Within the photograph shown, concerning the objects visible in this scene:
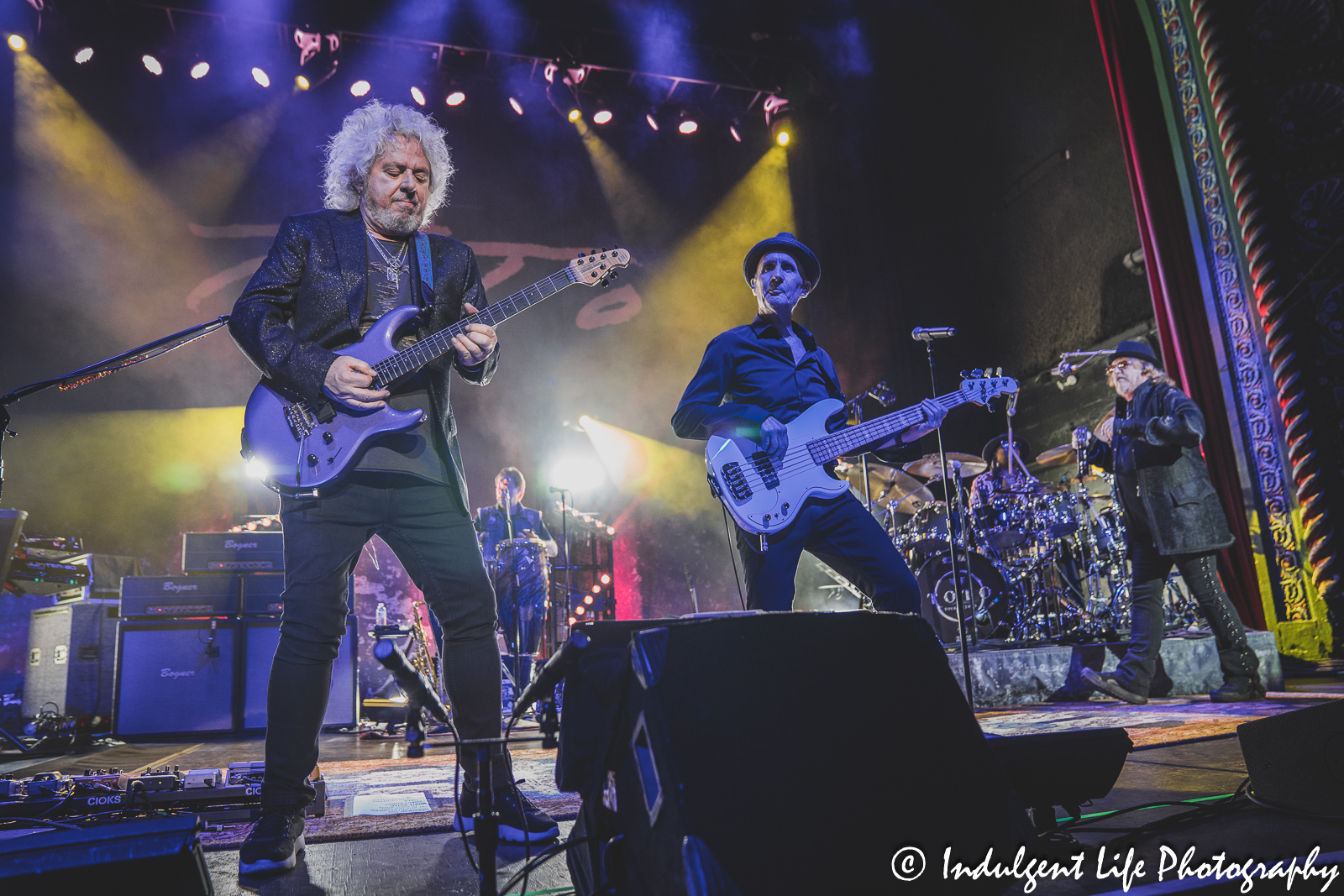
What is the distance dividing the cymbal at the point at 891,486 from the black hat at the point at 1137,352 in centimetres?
279

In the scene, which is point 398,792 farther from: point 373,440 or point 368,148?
point 368,148

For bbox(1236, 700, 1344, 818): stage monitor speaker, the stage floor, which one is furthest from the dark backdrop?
bbox(1236, 700, 1344, 818): stage monitor speaker

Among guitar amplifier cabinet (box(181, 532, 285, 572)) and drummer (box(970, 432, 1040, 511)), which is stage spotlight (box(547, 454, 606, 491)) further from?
drummer (box(970, 432, 1040, 511))

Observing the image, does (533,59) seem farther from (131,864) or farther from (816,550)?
(131,864)

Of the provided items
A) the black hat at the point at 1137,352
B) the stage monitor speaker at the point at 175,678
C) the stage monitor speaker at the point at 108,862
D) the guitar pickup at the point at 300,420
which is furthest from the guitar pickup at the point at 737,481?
the stage monitor speaker at the point at 175,678

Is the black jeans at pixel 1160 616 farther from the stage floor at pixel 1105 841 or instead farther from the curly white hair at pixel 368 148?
the curly white hair at pixel 368 148

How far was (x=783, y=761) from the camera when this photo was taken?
1153 mm

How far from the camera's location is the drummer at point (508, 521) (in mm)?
6613

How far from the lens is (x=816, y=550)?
2.94 meters

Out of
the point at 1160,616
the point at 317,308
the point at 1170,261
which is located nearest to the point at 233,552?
the point at 317,308

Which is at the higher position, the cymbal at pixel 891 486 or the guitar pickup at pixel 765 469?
the cymbal at pixel 891 486

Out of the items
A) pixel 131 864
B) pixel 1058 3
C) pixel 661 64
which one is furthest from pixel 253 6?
pixel 131 864

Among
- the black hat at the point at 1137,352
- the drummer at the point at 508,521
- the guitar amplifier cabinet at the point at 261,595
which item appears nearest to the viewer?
the black hat at the point at 1137,352

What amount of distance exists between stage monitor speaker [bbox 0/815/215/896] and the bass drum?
239 inches
